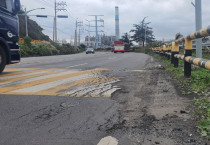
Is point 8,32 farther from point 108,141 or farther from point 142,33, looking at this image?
point 142,33

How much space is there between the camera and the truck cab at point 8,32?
6.61m

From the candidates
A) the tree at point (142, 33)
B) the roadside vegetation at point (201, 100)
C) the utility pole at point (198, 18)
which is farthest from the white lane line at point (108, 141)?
the tree at point (142, 33)

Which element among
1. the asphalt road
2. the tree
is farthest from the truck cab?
the tree

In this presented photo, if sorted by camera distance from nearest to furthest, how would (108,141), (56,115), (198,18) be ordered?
(108,141), (56,115), (198,18)

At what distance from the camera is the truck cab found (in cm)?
661

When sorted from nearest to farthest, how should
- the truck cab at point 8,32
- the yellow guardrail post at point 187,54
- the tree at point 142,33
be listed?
the yellow guardrail post at point 187,54 → the truck cab at point 8,32 → the tree at point 142,33

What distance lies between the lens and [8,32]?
6.78 meters

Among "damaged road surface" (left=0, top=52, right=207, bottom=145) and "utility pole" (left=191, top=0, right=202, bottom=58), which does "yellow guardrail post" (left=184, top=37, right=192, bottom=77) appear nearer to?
"damaged road surface" (left=0, top=52, right=207, bottom=145)

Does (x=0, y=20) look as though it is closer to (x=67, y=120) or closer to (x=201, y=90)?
(x=67, y=120)

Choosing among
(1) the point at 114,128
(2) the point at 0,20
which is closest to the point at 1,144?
(1) the point at 114,128

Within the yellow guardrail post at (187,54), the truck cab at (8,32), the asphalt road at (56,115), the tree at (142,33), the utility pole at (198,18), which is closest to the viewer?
the asphalt road at (56,115)

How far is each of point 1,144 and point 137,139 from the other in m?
1.22

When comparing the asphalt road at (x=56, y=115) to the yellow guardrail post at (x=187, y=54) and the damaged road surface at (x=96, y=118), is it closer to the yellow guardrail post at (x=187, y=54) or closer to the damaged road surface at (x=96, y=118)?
the damaged road surface at (x=96, y=118)

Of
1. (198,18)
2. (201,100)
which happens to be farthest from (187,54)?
(198,18)
